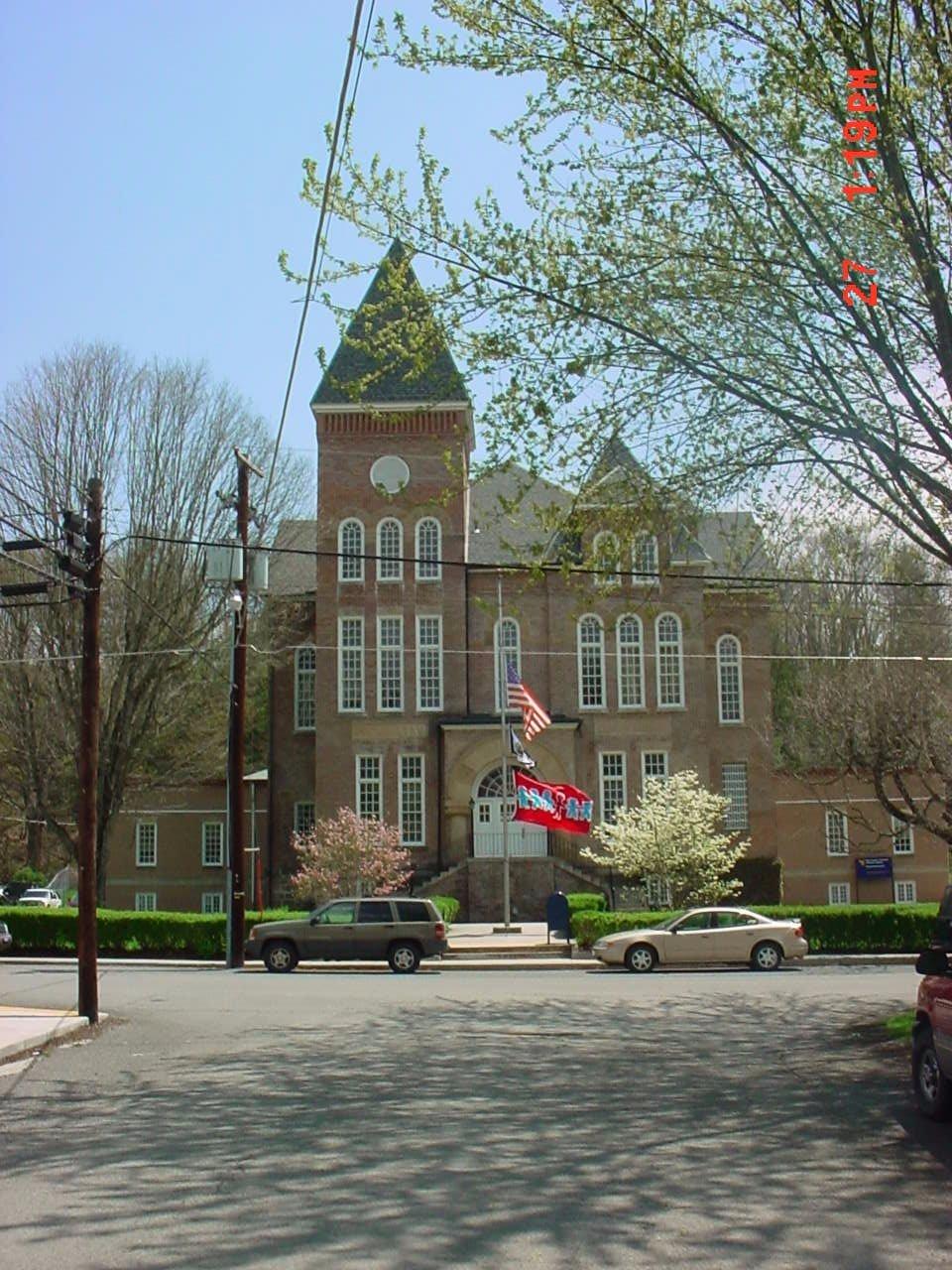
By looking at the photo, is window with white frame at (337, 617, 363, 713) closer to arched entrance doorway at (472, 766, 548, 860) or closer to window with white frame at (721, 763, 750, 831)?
arched entrance doorway at (472, 766, 548, 860)

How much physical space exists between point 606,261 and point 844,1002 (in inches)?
459

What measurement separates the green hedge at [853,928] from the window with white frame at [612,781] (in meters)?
11.0

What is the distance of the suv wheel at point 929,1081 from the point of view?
10.9 metres

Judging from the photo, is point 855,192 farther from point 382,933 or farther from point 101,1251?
point 382,933

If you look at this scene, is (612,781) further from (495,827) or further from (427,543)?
(427,543)

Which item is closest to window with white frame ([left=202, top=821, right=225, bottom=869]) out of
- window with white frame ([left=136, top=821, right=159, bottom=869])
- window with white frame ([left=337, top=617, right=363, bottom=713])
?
window with white frame ([left=136, top=821, right=159, bottom=869])

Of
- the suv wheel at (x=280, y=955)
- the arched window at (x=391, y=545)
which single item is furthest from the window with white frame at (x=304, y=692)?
the suv wheel at (x=280, y=955)

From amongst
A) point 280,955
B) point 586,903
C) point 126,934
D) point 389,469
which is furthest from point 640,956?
point 389,469

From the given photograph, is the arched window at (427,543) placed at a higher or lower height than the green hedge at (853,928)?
higher

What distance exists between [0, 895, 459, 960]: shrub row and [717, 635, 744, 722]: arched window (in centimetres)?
1745

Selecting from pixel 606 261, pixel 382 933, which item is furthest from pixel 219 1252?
pixel 382 933

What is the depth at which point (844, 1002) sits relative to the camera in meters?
20.8

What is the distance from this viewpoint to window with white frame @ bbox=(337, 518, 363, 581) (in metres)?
44.6

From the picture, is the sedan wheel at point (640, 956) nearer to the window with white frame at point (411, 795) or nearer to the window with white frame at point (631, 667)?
the window with white frame at point (411, 795)
